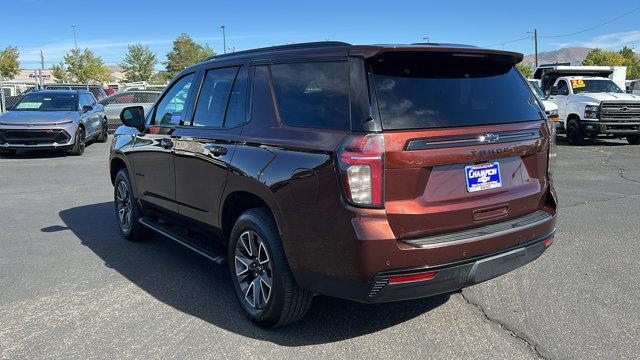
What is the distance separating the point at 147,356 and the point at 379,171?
1.87m

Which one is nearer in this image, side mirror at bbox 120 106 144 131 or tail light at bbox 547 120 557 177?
tail light at bbox 547 120 557 177

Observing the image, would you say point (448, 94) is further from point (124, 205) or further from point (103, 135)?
point (103, 135)

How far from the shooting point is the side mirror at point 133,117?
5527 mm

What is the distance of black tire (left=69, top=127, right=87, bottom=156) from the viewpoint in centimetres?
1367

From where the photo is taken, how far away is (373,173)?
9.63 ft

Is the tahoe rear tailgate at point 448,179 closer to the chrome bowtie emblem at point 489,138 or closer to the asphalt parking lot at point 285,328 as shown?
the chrome bowtie emblem at point 489,138

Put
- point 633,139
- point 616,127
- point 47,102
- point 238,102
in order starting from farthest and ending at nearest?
1. point 633,139
2. point 616,127
3. point 47,102
4. point 238,102

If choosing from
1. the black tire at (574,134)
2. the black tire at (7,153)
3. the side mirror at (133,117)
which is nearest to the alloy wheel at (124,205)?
the side mirror at (133,117)

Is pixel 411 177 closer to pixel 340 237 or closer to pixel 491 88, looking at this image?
pixel 340 237

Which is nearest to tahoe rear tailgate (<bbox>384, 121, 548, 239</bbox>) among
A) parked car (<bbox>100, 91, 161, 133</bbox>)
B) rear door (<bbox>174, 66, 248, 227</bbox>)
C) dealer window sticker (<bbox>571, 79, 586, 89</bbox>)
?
rear door (<bbox>174, 66, 248, 227</bbox>)

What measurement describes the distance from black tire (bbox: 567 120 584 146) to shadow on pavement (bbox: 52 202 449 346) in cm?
1331

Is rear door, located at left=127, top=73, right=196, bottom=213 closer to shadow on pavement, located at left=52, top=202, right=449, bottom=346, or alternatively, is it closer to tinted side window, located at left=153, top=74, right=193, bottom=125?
tinted side window, located at left=153, top=74, right=193, bottom=125

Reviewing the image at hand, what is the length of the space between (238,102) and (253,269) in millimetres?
1250

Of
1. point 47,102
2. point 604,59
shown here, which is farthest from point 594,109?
point 604,59
